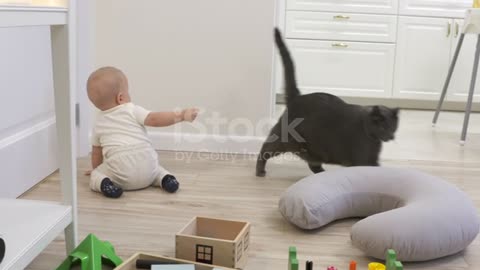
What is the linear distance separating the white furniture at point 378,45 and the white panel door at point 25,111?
1.99 meters

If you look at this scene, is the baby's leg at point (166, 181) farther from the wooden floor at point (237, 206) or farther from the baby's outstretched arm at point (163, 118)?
the baby's outstretched arm at point (163, 118)

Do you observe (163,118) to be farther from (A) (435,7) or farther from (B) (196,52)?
(A) (435,7)

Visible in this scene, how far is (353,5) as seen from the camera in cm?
342

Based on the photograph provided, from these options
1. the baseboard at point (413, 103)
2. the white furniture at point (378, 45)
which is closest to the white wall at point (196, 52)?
the white furniture at point (378, 45)

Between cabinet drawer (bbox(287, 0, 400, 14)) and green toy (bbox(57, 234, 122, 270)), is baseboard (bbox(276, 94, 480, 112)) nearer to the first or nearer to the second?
cabinet drawer (bbox(287, 0, 400, 14))

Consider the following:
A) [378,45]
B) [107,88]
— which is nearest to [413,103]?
[378,45]

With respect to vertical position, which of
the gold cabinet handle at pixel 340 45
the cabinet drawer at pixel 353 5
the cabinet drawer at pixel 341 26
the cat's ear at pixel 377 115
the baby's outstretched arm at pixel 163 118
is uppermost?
→ the cabinet drawer at pixel 353 5

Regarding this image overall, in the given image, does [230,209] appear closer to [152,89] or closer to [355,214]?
[355,214]

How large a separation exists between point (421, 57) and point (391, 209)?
233 centimetres

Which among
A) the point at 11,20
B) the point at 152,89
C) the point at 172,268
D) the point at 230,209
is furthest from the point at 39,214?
the point at 152,89

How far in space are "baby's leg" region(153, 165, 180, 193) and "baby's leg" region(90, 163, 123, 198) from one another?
14 centimetres

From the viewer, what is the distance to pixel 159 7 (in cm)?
210

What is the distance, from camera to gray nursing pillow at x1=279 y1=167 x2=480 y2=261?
1.16m

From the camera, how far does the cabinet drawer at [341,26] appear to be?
344cm
